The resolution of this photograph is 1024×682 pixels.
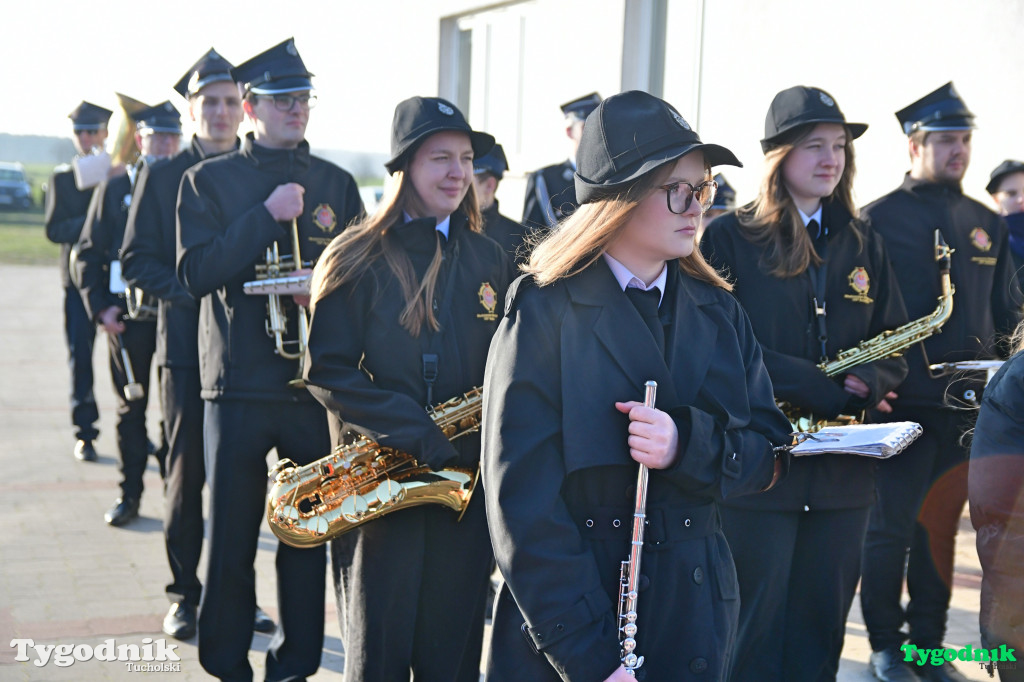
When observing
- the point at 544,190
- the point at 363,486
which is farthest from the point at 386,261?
the point at 544,190

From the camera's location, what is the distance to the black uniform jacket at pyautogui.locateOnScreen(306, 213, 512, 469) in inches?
153

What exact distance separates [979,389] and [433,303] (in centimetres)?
317

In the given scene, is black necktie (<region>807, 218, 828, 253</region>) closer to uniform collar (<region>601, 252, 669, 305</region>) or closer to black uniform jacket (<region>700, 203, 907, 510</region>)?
black uniform jacket (<region>700, 203, 907, 510</region>)

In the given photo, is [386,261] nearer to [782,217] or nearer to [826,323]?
[782,217]

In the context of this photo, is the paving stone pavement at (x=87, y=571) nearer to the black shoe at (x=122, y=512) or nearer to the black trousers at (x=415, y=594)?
the black shoe at (x=122, y=512)

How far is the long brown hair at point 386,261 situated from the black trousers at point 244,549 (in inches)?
39.6

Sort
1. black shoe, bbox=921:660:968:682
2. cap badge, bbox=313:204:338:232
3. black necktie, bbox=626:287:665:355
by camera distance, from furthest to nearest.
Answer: black shoe, bbox=921:660:968:682, cap badge, bbox=313:204:338:232, black necktie, bbox=626:287:665:355

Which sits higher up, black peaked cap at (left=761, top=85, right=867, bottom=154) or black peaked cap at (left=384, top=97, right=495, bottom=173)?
black peaked cap at (left=761, top=85, right=867, bottom=154)

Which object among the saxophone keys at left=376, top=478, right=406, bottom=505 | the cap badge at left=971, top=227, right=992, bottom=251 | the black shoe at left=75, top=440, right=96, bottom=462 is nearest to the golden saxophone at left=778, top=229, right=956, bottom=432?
the cap badge at left=971, top=227, right=992, bottom=251

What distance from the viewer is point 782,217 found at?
14.9 ft

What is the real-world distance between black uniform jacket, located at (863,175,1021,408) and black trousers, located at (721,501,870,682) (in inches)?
57.0

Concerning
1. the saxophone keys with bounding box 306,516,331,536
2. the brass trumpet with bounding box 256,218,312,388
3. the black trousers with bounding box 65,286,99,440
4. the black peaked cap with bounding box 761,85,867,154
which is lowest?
the black trousers with bounding box 65,286,99,440

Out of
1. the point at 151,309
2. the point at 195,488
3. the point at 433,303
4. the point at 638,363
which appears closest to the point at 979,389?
the point at 433,303

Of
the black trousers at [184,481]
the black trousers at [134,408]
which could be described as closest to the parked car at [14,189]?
the black trousers at [134,408]
